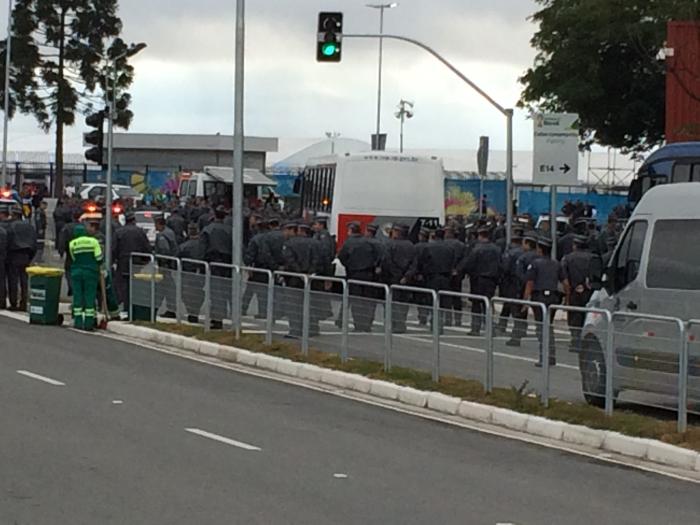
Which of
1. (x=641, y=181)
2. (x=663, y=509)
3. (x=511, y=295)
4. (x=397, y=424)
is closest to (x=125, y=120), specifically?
(x=641, y=181)

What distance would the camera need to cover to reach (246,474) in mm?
11016

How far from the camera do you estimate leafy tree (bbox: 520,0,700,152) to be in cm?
5166

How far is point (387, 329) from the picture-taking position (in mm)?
17828

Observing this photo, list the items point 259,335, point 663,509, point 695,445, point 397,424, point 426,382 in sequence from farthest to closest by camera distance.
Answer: point 259,335 < point 426,382 < point 397,424 < point 695,445 < point 663,509

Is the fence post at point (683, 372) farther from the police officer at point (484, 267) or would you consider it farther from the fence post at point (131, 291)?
the fence post at point (131, 291)

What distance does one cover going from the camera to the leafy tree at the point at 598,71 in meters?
51.7

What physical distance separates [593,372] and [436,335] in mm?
2667

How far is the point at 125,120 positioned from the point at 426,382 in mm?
43330

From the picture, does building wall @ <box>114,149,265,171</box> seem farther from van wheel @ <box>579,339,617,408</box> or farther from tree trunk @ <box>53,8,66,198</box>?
van wheel @ <box>579,339,617,408</box>

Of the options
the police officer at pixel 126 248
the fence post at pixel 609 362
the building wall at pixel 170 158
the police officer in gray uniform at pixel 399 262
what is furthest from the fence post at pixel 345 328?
the building wall at pixel 170 158

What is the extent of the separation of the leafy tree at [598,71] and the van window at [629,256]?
35.4 meters

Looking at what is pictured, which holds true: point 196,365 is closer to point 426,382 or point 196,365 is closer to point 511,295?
point 426,382

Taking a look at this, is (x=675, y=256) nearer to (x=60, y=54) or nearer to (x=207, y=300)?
(x=207, y=300)

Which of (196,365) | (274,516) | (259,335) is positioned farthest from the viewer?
(259,335)
